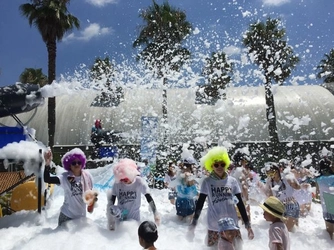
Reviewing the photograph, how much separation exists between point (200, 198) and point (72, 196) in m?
1.70

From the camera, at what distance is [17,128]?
22.9ft

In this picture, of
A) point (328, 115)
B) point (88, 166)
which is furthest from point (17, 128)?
point (328, 115)

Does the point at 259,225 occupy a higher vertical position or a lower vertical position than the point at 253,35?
lower

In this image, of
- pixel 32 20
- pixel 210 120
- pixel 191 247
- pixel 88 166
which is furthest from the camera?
pixel 210 120

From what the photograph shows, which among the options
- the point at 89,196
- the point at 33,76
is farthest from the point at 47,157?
the point at 33,76

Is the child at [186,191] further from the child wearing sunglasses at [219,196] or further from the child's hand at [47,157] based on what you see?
the child's hand at [47,157]

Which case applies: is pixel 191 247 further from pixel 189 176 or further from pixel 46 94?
pixel 46 94

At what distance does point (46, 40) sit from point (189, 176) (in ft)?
53.2

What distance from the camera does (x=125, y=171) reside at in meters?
5.16

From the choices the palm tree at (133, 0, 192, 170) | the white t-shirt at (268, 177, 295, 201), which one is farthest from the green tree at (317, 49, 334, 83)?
the white t-shirt at (268, 177, 295, 201)

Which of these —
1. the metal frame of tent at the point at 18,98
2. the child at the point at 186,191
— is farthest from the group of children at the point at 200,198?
the child at the point at 186,191

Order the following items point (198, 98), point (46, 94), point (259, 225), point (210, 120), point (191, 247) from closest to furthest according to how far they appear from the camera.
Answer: point (191, 247) < point (46, 94) < point (259, 225) < point (210, 120) < point (198, 98)

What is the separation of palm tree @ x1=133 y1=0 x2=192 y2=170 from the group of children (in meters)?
15.1

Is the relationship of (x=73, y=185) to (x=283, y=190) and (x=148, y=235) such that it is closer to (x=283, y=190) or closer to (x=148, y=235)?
(x=148, y=235)
